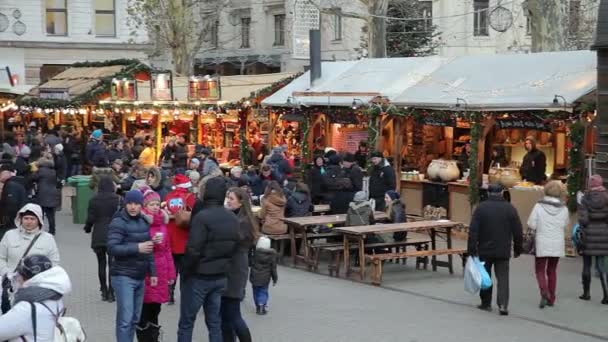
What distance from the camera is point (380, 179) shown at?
1744 centimetres

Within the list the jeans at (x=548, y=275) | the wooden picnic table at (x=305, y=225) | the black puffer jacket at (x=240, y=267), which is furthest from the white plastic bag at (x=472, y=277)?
the black puffer jacket at (x=240, y=267)

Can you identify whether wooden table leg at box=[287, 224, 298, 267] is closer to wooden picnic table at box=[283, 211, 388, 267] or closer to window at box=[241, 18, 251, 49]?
wooden picnic table at box=[283, 211, 388, 267]

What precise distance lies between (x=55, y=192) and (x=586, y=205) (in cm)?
906

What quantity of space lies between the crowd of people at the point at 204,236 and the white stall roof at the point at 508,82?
234 cm

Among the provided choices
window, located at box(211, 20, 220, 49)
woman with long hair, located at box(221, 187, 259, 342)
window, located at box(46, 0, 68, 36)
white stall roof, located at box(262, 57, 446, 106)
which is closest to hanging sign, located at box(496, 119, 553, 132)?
white stall roof, located at box(262, 57, 446, 106)

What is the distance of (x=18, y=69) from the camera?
3634 centimetres

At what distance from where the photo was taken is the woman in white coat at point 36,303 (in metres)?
6.22

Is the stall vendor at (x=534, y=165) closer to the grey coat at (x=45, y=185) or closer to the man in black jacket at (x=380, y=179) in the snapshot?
the man in black jacket at (x=380, y=179)

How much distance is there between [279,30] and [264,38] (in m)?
0.90

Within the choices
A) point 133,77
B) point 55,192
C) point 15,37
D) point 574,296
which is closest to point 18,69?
point 15,37

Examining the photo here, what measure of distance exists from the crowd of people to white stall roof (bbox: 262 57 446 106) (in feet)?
9.23

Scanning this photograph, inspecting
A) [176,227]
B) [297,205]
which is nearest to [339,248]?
[297,205]

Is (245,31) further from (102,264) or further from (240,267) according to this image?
(240,267)

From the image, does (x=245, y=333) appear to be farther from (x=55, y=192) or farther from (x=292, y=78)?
(x=292, y=78)
